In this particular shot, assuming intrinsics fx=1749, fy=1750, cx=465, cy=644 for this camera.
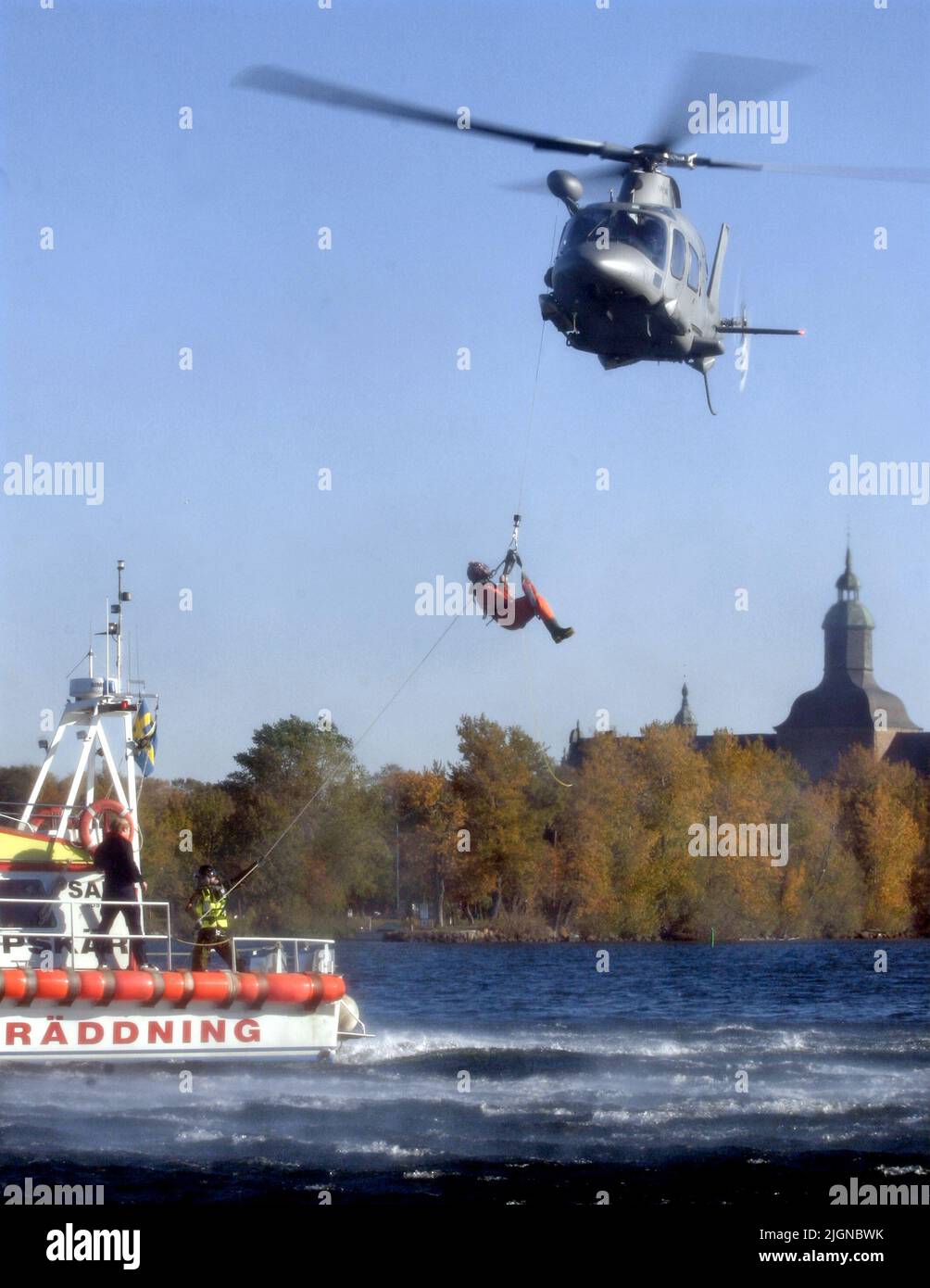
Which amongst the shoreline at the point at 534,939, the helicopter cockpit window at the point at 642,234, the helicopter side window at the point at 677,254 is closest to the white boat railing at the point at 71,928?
the helicopter cockpit window at the point at 642,234

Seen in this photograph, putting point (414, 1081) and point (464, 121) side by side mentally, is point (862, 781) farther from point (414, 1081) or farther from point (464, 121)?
point (464, 121)

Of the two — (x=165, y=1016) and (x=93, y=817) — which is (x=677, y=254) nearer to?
(x=93, y=817)

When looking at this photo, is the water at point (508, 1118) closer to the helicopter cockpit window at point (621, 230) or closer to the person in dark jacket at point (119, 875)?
the person in dark jacket at point (119, 875)

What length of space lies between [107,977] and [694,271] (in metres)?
10.5

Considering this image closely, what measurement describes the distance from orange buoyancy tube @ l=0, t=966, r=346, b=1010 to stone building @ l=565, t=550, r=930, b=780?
411 ft

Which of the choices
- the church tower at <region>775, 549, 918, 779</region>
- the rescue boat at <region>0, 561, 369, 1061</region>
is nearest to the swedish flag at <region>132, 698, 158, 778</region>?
the rescue boat at <region>0, 561, 369, 1061</region>

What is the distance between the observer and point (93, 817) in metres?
22.1

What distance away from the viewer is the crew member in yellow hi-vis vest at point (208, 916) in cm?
2036

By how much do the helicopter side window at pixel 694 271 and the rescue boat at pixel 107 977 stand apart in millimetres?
8694

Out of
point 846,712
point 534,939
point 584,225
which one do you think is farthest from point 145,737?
point 846,712

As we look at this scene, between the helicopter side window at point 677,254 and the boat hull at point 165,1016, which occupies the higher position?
the helicopter side window at point 677,254
